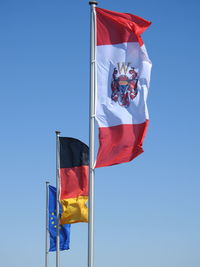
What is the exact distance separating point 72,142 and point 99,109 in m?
11.3

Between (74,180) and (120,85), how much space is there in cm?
1069

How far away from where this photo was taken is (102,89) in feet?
58.5

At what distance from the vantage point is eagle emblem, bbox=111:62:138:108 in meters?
17.8

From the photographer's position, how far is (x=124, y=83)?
17.9 m

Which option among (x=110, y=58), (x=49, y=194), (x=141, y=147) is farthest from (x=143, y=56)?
(x=49, y=194)

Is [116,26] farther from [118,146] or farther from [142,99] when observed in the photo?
[118,146]

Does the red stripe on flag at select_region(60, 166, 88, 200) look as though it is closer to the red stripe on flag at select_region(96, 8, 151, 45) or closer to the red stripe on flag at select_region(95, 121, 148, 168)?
the red stripe on flag at select_region(95, 121, 148, 168)

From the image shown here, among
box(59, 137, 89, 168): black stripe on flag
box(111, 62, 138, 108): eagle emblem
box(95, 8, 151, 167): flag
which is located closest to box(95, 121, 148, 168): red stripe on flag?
box(95, 8, 151, 167): flag

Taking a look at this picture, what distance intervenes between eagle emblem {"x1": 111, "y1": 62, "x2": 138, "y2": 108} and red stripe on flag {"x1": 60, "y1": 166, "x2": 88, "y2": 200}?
10238 mm

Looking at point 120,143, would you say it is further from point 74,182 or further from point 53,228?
point 53,228

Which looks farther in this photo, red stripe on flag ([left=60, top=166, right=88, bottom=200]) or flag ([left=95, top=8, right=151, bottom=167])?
red stripe on flag ([left=60, top=166, right=88, bottom=200])

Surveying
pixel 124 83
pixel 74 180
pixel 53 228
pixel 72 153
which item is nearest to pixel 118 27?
pixel 124 83

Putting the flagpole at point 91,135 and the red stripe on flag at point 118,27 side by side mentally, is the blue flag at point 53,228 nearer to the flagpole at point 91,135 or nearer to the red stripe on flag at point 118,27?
the flagpole at point 91,135

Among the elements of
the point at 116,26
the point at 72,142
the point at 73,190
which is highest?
the point at 116,26
